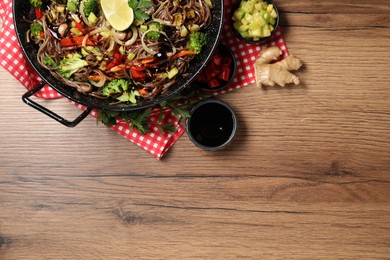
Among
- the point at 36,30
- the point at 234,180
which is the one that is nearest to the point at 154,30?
the point at 36,30

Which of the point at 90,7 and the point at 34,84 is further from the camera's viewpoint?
the point at 34,84

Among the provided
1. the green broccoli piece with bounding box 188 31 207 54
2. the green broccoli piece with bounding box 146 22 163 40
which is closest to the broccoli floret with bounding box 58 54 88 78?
the green broccoli piece with bounding box 146 22 163 40

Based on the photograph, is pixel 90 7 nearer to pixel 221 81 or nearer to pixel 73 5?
pixel 73 5

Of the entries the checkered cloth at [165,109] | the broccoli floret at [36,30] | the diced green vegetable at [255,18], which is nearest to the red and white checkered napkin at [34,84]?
the checkered cloth at [165,109]

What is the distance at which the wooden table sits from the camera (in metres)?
2.55

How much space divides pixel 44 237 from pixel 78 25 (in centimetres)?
108

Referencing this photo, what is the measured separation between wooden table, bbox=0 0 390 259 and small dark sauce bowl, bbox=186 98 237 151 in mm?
87

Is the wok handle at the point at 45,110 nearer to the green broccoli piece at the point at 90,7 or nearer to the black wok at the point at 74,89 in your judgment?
the black wok at the point at 74,89

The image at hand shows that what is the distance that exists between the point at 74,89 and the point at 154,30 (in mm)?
452

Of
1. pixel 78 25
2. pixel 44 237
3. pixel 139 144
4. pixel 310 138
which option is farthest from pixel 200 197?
pixel 78 25

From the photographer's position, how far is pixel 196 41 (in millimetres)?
2309

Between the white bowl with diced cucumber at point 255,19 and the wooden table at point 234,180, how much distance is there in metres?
0.21

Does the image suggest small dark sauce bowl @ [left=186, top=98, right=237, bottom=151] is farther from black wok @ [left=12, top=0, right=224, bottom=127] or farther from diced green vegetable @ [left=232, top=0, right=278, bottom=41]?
diced green vegetable @ [left=232, top=0, right=278, bottom=41]

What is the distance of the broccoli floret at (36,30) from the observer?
2.31 meters
